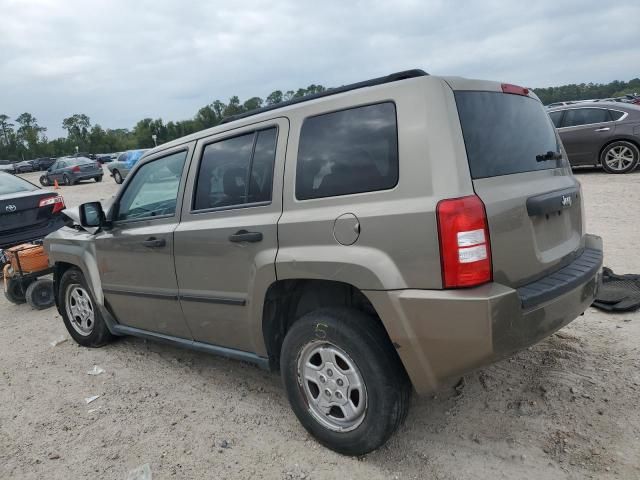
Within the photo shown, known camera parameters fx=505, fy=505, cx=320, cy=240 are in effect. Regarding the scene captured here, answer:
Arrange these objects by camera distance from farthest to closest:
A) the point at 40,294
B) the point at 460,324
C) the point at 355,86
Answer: the point at 40,294 < the point at 355,86 < the point at 460,324

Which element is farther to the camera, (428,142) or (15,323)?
(15,323)

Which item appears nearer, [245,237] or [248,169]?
[245,237]

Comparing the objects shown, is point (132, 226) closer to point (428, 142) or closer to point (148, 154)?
point (148, 154)

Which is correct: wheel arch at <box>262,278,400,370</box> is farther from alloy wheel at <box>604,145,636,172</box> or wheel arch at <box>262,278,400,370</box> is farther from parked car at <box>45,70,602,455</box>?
alloy wheel at <box>604,145,636,172</box>

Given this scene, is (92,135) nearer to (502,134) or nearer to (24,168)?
(24,168)

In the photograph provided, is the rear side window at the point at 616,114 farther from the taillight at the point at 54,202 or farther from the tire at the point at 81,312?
the taillight at the point at 54,202

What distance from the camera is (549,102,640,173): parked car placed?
10.7 m

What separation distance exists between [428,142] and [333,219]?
592 mm

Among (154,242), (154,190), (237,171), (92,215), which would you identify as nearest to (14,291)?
(92,215)

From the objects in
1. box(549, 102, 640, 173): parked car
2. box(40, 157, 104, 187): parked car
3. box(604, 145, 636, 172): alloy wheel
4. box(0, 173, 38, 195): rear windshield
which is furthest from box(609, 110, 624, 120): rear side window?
box(40, 157, 104, 187): parked car

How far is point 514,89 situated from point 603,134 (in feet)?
31.7

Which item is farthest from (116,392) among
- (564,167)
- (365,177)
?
(564,167)

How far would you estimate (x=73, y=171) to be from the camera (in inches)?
1010

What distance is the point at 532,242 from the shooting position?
2.47m
